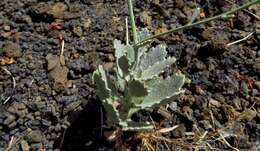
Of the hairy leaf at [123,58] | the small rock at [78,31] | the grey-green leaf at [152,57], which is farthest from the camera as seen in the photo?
the small rock at [78,31]

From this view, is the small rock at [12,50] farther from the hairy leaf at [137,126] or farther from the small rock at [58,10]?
the hairy leaf at [137,126]

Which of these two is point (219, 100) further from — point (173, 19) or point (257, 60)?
point (173, 19)

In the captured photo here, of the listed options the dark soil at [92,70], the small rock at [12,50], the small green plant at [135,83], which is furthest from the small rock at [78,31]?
the small green plant at [135,83]

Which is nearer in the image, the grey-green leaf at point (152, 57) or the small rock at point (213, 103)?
the grey-green leaf at point (152, 57)

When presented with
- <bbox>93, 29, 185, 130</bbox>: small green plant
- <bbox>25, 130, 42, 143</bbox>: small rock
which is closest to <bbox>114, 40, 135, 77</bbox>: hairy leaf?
<bbox>93, 29, 185, 130</bbox>: small green plant

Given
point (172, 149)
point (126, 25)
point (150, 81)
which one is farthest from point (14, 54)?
point (172, 149)

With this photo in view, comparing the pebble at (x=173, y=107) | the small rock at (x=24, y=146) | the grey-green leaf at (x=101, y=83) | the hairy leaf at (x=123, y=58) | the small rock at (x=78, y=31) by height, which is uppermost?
the small rock at (x=78, y=31)

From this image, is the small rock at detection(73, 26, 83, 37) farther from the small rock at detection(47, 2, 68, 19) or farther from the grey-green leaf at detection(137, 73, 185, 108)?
the grey-green leaf at detection(137, 73, 185, 108)

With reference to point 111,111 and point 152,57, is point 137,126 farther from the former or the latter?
point 152,57
